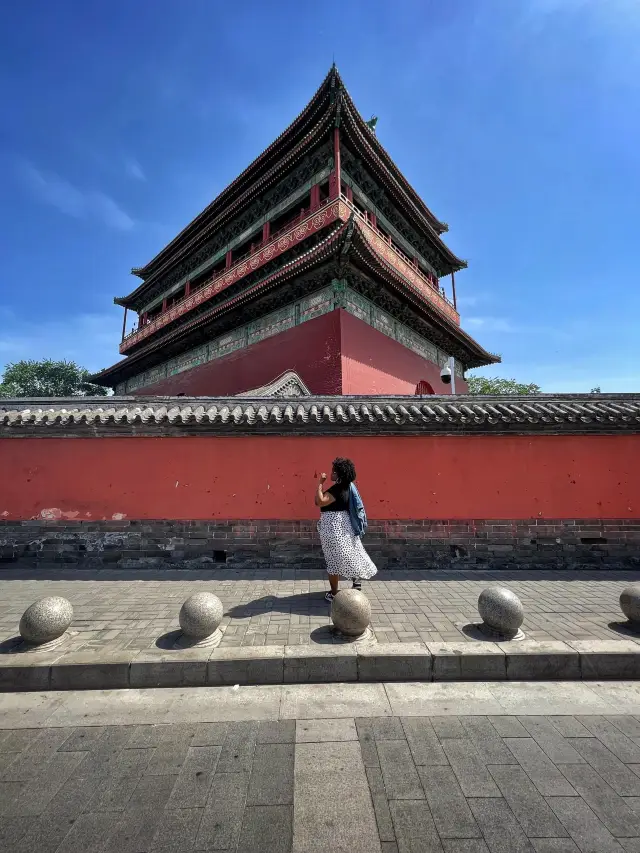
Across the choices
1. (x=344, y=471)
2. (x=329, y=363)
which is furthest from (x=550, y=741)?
(x=329, y=363)

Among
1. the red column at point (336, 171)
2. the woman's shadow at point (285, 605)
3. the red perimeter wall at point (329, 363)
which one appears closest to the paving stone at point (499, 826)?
the woman's shadow at point (285, 605)

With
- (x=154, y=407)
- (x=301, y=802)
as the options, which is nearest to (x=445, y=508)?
(x=301, y=802)

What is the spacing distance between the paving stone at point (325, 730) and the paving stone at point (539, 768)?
1.06 m

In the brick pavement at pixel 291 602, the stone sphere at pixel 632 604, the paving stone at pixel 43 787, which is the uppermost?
the stone sphere at pixel 632 604

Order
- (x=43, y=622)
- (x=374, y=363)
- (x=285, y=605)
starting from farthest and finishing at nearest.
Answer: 1. (x=374, y=363)
2. (x=285, y=605)
3. (x=43, y=622)

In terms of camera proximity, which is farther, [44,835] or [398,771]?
[398,771]

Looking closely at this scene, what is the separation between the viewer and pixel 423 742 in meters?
2.44

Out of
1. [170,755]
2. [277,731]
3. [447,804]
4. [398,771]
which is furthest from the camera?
[277,731]

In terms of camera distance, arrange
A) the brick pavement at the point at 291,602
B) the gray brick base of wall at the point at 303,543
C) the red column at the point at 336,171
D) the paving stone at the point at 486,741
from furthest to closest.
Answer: the red column at the point at 336,171
the gray brick base of wall at the point at 303,543
the brick pavement at the point at 291,602
the paving stone at the point at 486,741

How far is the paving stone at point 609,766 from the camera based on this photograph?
2.09 metres

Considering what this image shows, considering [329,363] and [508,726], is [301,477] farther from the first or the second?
[329,363]

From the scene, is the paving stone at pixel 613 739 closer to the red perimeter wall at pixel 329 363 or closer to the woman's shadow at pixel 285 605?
the woman's shadow at pixel 285 605

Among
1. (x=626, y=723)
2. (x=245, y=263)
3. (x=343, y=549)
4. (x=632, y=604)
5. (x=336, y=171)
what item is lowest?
(x=626, y=723)

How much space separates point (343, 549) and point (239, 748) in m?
2.28
